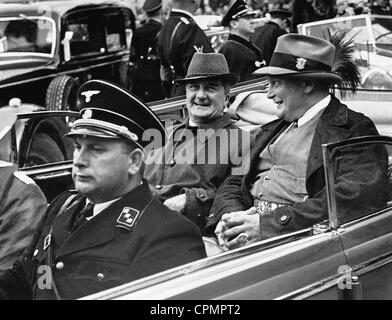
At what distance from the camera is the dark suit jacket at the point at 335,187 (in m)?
3.44

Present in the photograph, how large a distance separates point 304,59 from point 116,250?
4.99ft

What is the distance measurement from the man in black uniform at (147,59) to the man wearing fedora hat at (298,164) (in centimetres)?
493

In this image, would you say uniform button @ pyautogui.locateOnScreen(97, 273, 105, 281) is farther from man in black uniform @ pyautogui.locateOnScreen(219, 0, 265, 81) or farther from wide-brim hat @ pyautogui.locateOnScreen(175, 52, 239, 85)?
man in black uniform @ pyautogui.locateOnScreen(219, 0, 265, 81)

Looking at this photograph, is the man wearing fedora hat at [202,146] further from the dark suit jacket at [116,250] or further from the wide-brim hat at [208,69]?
the dark suit jacket at [116,250]

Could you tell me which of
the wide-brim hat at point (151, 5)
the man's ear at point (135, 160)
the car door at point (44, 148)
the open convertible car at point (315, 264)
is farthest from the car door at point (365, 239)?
the wide-brim hat at point (151, 5)

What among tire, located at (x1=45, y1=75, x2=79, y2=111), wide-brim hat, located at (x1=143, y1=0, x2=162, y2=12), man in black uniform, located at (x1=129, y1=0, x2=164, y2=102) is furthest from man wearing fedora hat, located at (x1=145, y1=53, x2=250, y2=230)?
wide-brim hat, located at (x1=143, y1=0, x2=162, y2=12)

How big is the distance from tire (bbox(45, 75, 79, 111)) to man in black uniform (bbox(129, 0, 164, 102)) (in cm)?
67

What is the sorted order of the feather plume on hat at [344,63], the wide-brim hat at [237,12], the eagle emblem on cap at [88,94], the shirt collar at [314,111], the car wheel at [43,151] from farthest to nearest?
1. the wide-brim hat at [237,12]
2. the car wheel at [43,151]
3. the feather plume on hat at [344,63]
4. the shirt collar at [314,111]
5. the eagle emblem on cap at [88,94]

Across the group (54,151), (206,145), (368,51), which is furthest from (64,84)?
(206,145)

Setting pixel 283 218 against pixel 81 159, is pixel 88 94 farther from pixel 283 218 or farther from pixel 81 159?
pixel 283 218

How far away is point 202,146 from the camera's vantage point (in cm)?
442

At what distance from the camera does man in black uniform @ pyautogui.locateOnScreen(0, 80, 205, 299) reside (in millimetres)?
2959

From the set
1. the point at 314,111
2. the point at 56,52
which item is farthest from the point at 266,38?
the point at 314,111

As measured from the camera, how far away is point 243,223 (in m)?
3.63
